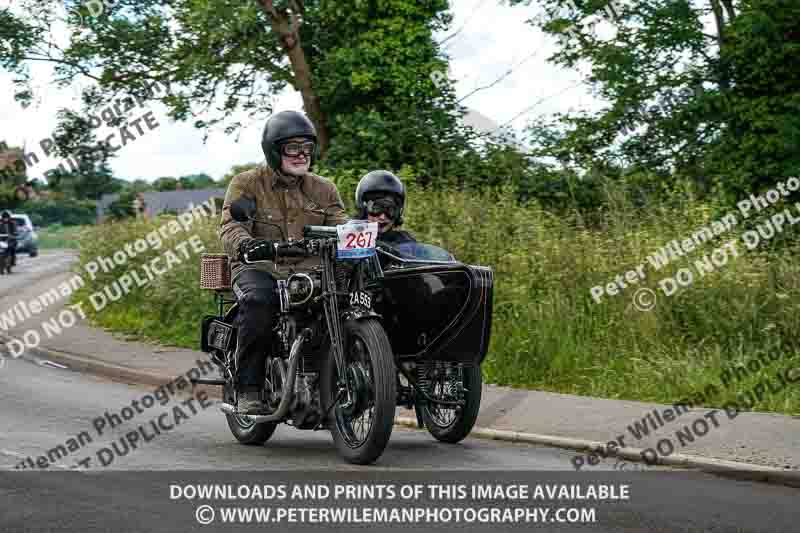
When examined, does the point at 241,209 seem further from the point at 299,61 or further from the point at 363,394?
the point at 299,61

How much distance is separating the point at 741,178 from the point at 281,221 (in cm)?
1495

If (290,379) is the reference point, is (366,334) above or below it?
above

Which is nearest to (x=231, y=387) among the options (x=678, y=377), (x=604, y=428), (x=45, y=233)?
(x=604, y=428)

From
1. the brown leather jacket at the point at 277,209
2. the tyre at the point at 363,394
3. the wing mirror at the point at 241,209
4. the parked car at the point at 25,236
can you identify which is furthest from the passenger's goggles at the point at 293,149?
the parked car at the point at 25,236

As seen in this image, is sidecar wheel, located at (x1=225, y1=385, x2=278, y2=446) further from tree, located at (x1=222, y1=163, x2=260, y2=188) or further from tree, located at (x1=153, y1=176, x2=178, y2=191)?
tree, located at (x1=153, y1=176, x2=178, y2=191)

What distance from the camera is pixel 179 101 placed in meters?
27.5

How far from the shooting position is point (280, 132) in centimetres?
870

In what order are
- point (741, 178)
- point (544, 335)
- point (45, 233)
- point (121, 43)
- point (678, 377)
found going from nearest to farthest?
point (678, 377)
point (544, 335)
point (741, 178)
point (121, 43)
point (45, 233)

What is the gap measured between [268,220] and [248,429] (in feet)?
5.24

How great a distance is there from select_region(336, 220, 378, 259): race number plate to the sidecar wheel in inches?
66.8

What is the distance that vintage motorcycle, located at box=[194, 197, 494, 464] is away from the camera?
772 centimetres

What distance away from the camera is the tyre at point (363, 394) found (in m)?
7.43

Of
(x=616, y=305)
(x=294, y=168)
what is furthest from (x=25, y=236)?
(x=294, y=168)

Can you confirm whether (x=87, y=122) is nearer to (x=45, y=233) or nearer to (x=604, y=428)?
(x=604, y=428)
